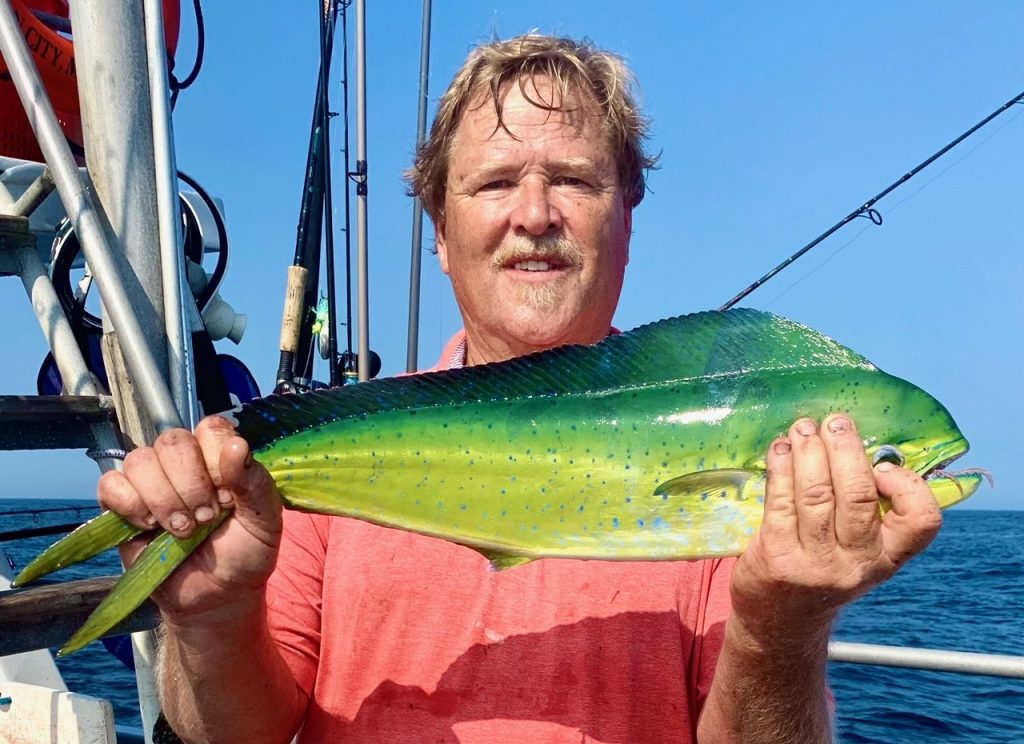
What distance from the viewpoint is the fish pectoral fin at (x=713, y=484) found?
172cm

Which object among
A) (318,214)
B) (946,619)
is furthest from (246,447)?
(946,619)

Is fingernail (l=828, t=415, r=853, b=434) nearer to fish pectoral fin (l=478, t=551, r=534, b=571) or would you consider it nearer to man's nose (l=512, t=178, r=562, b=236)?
fish pectoral fin (l=478, t=551, r=534, b=571)

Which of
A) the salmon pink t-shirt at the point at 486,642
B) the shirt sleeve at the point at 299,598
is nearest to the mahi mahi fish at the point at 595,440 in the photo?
the salmon pink t-shirt at the point at 486,642

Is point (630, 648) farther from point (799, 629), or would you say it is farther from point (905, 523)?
point (905, 523)

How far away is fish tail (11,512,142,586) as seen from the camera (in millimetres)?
1525

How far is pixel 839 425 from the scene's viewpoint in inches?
64.6

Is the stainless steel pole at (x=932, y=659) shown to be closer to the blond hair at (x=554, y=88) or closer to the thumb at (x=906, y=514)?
the thumb at (x=906, y=514)

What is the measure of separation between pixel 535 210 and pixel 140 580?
128 centimetres

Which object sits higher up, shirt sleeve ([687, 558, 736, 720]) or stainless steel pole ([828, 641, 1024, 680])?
shirt sleeve ([687, 558, 736, 720])

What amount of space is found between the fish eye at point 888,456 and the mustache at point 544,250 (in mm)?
937

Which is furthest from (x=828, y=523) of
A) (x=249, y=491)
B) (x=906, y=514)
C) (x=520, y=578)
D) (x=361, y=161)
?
(x=361, y=161)

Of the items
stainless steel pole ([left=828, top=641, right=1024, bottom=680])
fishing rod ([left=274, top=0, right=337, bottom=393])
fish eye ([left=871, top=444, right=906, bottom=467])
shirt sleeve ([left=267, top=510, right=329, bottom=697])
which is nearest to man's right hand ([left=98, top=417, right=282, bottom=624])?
shirt sleeve ([left=267, top=510, right=329, bottom=697])

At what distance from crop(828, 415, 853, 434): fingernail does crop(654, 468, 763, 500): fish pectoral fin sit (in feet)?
0.58

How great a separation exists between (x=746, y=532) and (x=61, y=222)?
3.40 metres
